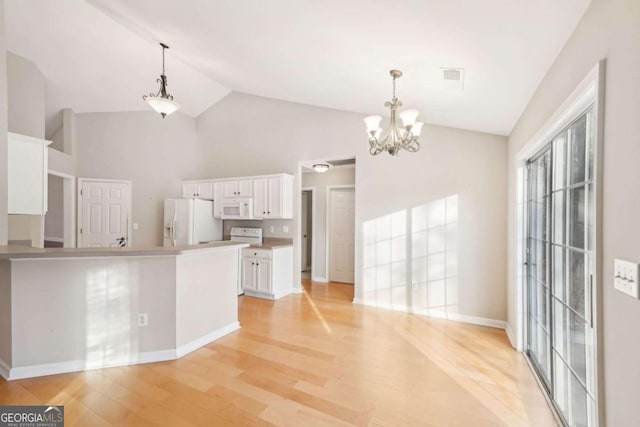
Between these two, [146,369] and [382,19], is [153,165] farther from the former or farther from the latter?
[382,19]

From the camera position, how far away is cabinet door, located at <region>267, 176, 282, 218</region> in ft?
15.6

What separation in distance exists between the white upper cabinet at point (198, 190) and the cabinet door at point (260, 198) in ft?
3.60

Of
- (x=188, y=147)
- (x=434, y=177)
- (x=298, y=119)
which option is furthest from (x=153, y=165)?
(x=434, y=177)

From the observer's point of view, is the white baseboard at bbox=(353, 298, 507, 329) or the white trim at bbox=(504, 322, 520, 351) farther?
the white baseboard at bbox=(353, 298, 507, 329)

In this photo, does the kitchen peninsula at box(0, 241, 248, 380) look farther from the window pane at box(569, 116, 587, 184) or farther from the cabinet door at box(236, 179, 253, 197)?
the window pane at box(569, 116, 587, 184)

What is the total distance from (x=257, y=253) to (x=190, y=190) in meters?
2.22

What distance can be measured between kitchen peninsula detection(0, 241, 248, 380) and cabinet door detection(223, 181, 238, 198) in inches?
98.5

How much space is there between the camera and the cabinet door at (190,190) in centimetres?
557

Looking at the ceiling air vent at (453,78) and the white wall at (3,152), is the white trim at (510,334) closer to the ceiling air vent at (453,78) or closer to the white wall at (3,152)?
the ceiling air vent at (453,78)

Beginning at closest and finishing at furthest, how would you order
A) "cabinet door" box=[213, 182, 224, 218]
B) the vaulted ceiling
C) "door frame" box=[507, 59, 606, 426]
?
"door frame" box=[507, 59, 606, 426], the vaulted ceiling, "cabinet door" box=[213, 182, 224, 218]

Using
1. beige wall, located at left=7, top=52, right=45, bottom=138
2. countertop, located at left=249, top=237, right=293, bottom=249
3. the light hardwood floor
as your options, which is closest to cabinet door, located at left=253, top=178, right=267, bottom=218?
countertop, located at left=249, top=237, right=293, bottom=249

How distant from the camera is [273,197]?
4.80m

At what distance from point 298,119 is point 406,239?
2828 mm

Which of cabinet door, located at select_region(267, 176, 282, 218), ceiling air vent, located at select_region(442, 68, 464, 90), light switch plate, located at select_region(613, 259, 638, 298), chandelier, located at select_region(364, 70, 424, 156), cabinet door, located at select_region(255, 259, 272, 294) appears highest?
ceiling air vent, located at select_region(442, 68, 464, 90)
